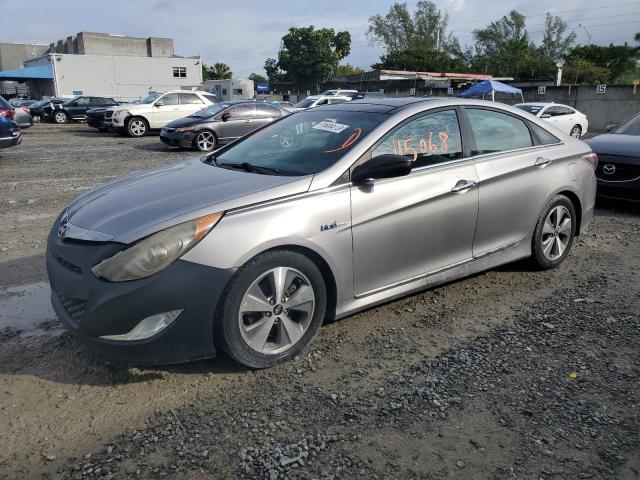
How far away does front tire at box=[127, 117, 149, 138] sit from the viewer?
1905 cm

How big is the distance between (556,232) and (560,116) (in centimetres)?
1684

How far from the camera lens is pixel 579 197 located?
5.03m

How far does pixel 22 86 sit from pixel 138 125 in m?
54.8

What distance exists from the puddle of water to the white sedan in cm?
1765

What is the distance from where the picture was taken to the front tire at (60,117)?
93.7 feet

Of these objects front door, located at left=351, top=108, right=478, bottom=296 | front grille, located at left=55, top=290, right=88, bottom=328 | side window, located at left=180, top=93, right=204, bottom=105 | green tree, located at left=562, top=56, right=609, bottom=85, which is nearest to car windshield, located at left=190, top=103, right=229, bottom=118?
side window, located at left=180, top=93, right=204, bottom=105

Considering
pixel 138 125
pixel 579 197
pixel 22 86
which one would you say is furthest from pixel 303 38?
pixel 579 197

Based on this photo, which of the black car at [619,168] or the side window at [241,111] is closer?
the black car at [619,168]

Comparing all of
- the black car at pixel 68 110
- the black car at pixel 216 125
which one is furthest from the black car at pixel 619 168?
the black car at pixel 68 110

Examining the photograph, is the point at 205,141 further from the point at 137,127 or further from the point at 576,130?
the point at 576,130

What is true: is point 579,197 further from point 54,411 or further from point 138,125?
point 138,125

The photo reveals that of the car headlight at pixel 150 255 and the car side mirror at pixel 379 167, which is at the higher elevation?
the car side mirror at pixel 379 167

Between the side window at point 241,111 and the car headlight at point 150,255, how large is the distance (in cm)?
1280

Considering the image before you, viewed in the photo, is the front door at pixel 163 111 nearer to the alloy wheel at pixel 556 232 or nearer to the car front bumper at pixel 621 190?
the car front bumper at pixel 621 190
